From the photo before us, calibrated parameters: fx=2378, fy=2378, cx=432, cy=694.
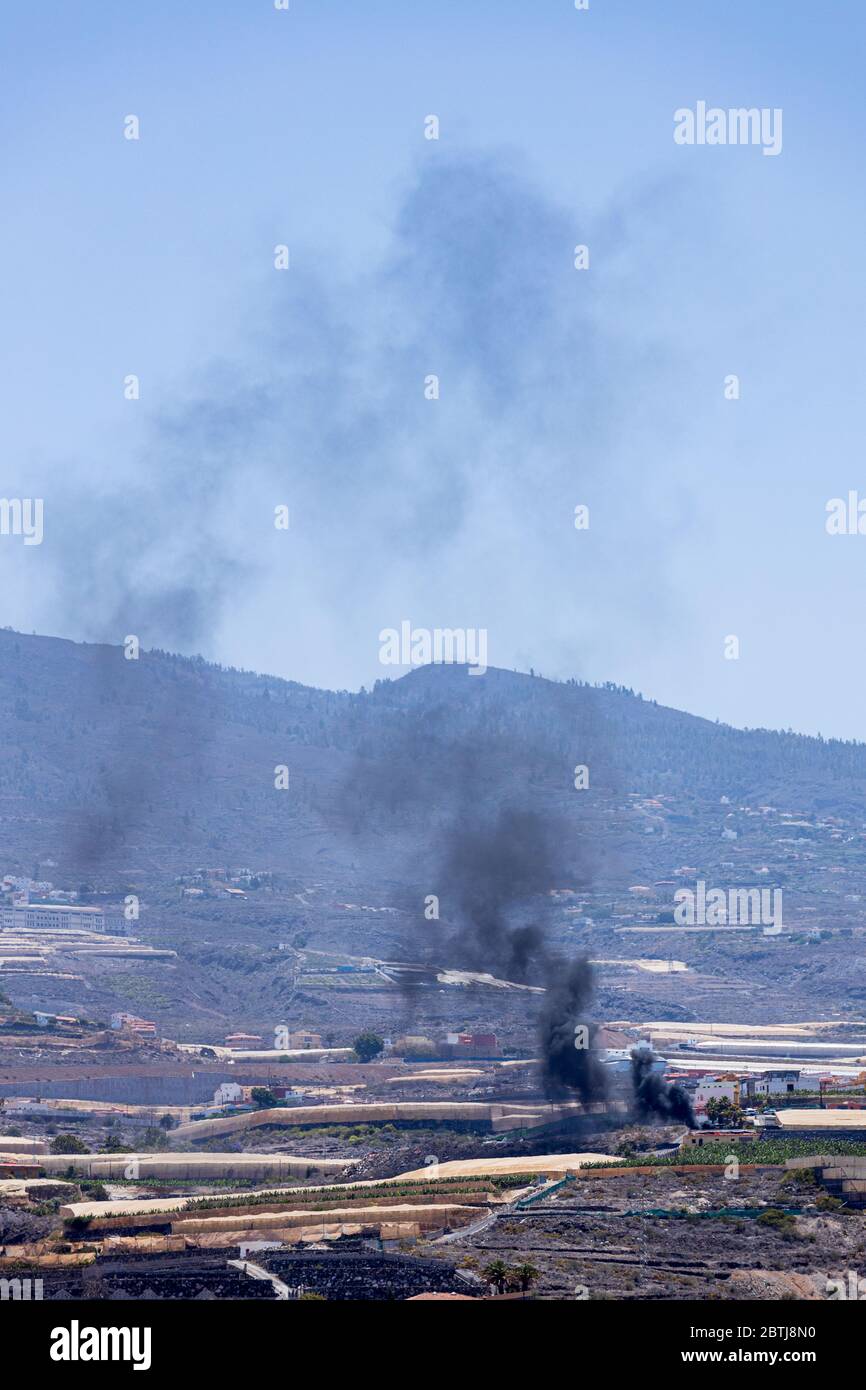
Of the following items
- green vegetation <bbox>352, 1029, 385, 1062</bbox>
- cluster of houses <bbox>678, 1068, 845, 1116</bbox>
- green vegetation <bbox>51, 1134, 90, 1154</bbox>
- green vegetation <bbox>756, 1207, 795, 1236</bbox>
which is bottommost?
green vegetation <bbox>756, 1207, 795, 1236</bbox>

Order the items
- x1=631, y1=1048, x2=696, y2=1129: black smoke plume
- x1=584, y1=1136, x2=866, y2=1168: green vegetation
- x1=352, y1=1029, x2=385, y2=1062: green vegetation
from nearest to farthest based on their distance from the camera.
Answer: x1=584, y1=1136, x2=866, y2=1168: green vegetation → x1=631, y1=1048, x2=696, y2=1129: black smoke plume → x1=352, y1=1029, x2=385, y2=1062: green vegetation

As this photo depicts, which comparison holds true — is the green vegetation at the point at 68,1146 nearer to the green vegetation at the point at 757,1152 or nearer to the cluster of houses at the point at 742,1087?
the green vegetation at the point at 757,1152

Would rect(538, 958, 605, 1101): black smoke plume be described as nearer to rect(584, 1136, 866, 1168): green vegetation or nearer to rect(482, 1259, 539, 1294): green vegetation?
rect(584, 1136, 866, 1168): green vegetation

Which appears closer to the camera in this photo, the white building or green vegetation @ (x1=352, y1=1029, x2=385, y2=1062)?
the white building

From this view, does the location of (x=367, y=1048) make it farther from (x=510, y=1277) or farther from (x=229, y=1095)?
(x=510, y=1277)

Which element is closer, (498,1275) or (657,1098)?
(498,1275)

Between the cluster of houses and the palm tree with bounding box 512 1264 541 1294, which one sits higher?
the cluster of houses

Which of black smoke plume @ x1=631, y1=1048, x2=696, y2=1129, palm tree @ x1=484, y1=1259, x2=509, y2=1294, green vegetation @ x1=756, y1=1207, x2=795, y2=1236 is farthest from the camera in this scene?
black smoke plume @ x1=631, y1=1048, x2=696, y2=1129

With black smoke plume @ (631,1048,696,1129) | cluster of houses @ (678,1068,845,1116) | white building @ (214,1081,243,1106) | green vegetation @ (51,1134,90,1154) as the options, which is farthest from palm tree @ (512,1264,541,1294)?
white building @ (214,1081,243,1106)

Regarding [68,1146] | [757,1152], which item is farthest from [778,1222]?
[68,1146]

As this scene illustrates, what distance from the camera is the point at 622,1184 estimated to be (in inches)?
3469

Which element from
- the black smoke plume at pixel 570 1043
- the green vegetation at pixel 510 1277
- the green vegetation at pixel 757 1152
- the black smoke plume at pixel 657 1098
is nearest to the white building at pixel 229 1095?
the black smoke plume at pixel 570 1043
